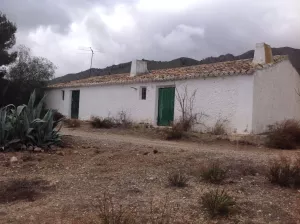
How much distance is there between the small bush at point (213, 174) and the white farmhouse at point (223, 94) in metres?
7.47

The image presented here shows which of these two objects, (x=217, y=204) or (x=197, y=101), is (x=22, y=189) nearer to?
(x=217, y=204)

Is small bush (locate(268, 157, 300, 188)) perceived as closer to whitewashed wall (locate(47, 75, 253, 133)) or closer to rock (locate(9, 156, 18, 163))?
rock (locate(9, 156, 18, 163))

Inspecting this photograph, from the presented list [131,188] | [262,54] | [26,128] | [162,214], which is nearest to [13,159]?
[26,128]

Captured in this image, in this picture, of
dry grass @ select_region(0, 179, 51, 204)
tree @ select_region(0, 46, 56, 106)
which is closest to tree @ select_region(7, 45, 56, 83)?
tree @ select_region(0, 46, 56, 106)

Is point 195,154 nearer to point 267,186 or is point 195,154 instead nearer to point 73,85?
point 267,186

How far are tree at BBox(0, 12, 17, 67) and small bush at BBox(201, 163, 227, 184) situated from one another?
785 inches

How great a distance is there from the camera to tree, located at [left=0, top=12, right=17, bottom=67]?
76.2 feet

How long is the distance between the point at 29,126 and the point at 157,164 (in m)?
3.57

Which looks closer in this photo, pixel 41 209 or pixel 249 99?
pixel 41 209

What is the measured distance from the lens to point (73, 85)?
22938 mm

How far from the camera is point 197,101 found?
50.6 ft

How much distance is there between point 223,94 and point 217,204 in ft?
32.9

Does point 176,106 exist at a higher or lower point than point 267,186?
higher

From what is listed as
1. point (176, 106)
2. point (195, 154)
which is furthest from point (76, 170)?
point (176, 106)
